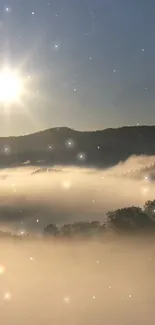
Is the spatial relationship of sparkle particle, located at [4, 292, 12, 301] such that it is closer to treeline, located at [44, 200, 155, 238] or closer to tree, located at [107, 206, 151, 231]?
treeline, located at [44, 200, 155, 238]

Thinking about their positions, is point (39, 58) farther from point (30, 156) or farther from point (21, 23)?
point (30, 156)

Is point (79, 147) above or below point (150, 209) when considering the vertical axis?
above

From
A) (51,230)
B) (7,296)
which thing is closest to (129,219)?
(51,230)

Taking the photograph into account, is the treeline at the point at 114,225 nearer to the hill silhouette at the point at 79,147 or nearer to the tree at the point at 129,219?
the tree at the point at 129,219

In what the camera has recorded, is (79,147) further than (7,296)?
Yes

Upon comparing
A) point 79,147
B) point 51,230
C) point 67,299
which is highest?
point 79,147

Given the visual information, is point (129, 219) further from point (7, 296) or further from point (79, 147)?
point (7, 296)

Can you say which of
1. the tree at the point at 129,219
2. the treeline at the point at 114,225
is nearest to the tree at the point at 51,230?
the treeline at the point at 114,225
